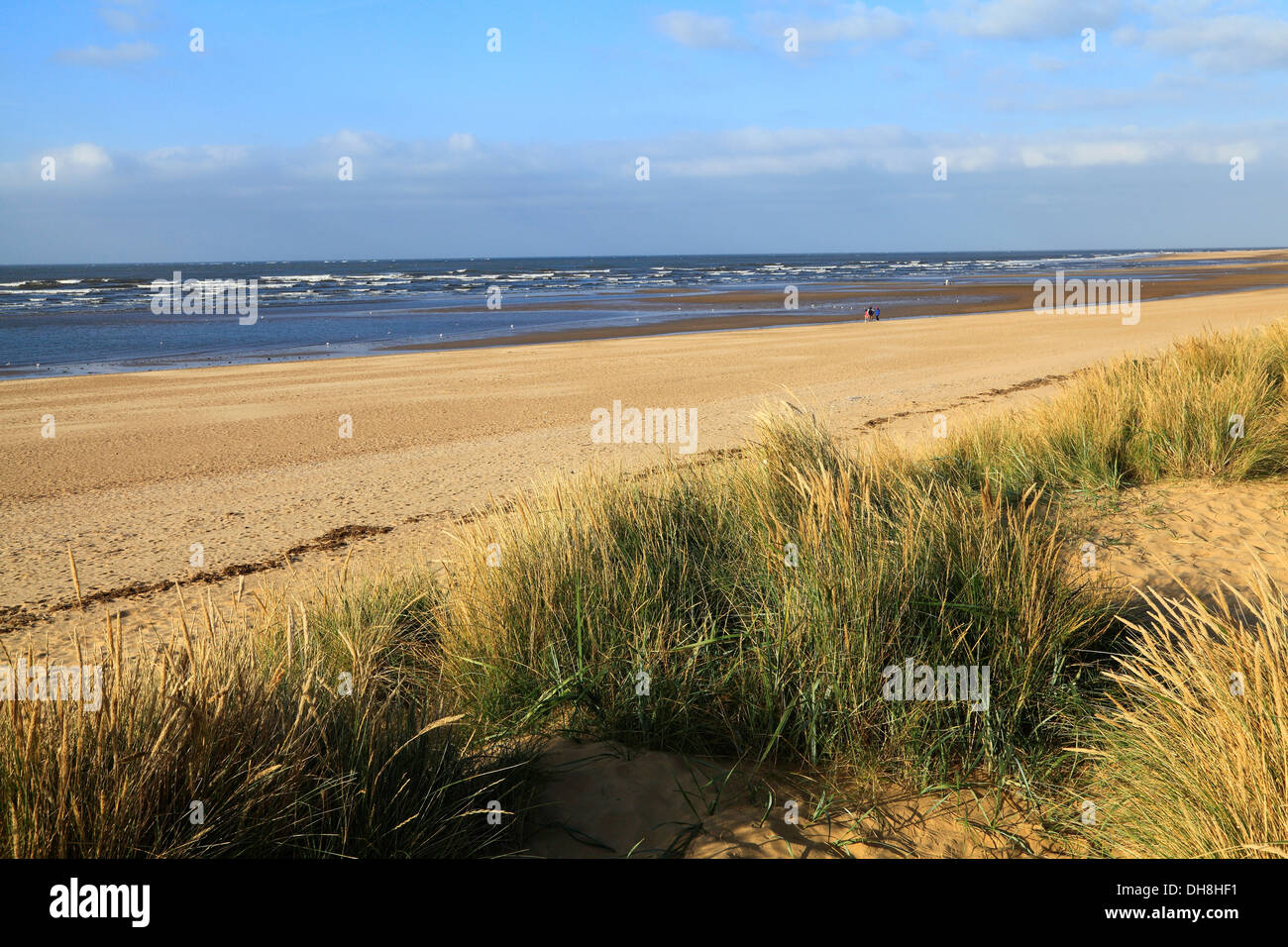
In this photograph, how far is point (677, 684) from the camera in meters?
3.66

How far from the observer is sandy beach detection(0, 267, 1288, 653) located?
274 inches

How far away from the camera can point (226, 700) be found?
2.62 meters

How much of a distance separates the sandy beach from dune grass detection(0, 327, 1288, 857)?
51 centimetres

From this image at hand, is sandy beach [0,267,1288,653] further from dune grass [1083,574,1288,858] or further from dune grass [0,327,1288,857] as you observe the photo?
dune grass [1083,574,1288,858]

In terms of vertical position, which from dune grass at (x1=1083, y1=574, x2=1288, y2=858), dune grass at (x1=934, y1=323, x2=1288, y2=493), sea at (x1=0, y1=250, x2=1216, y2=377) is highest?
sea at (x1=0, y1=250, x2=1216, y2=377)

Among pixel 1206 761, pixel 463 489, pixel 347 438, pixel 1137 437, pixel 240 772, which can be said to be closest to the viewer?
pixel 240 772

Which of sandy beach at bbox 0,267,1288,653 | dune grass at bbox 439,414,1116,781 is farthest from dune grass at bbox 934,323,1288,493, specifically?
dune grass at bbox 439,414,1116,781

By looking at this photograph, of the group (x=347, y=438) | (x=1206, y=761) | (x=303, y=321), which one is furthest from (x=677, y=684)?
(x=303, y=321)

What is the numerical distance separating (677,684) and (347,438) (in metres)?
9.76

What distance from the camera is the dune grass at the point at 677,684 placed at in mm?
2447

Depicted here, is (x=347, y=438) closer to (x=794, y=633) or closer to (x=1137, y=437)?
(x=1137, y=437)

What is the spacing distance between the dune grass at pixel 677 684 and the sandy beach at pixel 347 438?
51 centimetres
